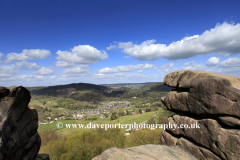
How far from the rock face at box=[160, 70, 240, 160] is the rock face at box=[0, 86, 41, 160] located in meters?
15.0

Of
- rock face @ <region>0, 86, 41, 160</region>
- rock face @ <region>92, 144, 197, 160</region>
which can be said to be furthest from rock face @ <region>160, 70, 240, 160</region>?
rock face @ <region>0, 86, 41, 160</region>

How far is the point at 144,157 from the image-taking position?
938cm

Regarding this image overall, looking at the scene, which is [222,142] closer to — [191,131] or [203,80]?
[191,131]

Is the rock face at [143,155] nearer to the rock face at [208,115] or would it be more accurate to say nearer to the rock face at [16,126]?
the rock face at [208,115]

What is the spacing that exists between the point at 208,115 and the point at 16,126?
636 inches

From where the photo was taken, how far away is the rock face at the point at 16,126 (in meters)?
8.53

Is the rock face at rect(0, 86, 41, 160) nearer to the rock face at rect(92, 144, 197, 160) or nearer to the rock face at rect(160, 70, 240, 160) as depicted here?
the rock face at rect(92, 144, 197, 160)

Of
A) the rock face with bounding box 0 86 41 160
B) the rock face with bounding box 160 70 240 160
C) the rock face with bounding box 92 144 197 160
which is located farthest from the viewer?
the rock face with bounding box 92 144 197 160

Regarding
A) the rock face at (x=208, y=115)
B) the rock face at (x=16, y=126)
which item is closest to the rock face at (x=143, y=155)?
the rock face at (x=208, y=115)

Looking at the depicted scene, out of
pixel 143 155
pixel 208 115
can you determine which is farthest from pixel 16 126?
pixel 208 115

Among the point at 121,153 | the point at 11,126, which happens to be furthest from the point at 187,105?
the point at 11,126

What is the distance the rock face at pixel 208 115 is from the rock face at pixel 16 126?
590 inches

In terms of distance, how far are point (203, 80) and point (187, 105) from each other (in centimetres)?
319

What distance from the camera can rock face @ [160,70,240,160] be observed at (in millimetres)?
8688
